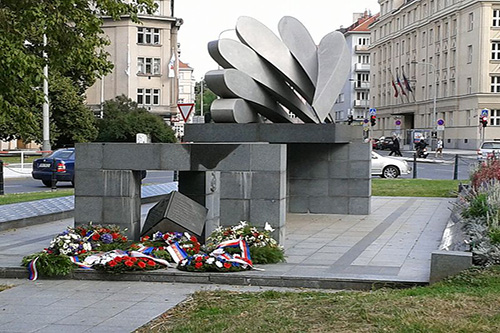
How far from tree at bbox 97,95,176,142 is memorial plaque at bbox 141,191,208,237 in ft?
138

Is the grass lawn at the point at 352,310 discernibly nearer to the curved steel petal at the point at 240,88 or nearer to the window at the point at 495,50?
the curved steel petal at the point at 240,88

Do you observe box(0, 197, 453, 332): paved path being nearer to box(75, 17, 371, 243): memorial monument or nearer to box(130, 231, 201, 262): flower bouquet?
box(130, 231, 201, 262): flower bouquet

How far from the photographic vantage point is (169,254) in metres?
9.48

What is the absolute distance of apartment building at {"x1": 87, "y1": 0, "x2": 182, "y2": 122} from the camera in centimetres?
6500

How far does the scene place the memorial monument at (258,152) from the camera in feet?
33.9

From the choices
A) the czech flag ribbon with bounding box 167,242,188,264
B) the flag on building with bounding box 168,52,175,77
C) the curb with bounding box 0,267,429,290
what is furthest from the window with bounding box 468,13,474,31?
the curb with bounding box 0,267,429,290

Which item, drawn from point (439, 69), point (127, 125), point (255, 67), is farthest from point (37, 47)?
point (439, 69)

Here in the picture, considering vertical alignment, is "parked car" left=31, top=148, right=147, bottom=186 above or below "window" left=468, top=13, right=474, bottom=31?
below

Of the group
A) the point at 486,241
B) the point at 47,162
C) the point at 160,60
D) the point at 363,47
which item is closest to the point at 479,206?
the point at 486,241

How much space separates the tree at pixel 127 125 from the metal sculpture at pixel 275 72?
1446 inches

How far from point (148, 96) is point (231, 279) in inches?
2354

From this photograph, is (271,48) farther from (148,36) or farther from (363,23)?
(363,23)

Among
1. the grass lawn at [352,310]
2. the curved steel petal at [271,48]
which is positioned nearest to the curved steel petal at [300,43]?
the curved steel petal at [271,48]

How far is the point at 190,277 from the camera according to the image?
878 centimetres
